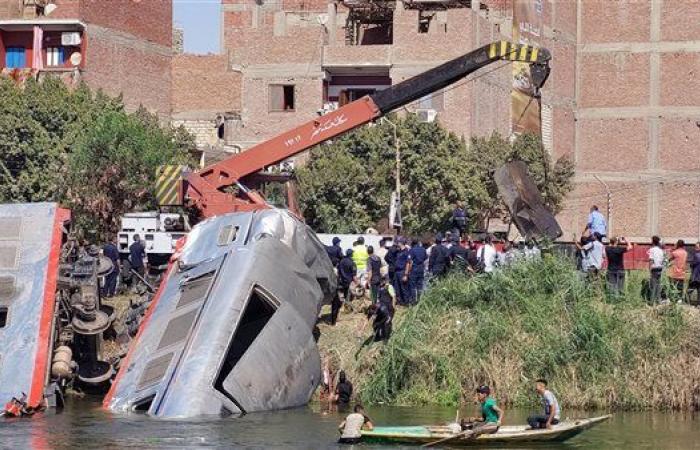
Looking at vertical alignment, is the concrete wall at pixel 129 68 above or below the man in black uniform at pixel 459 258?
above

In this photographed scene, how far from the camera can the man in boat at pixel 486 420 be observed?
28375mm

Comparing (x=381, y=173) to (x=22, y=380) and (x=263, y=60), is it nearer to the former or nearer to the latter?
(x=263, y=60)

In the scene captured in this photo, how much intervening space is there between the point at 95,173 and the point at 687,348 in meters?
28.2

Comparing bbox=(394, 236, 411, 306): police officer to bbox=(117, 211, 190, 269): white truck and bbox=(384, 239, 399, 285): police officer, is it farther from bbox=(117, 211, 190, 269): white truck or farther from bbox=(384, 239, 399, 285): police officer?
bbox=(117, 211, 190, 269): white truck

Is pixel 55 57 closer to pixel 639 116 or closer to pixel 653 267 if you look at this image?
pixel 639 116

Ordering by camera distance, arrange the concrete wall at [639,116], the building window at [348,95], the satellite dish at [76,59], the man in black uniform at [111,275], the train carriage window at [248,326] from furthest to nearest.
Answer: the concrete wall at [639,116], the building window at [348,95], the satellite dish at [76,59], the man in black uniform at [111,275], the train carriage window at [248,326]

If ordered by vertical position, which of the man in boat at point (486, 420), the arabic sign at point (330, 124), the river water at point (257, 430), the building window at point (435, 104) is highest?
the building window at point (435, 104)

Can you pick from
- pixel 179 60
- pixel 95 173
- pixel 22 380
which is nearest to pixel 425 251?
pixel 22 380

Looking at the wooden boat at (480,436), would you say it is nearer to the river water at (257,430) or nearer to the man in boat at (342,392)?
the river water at (257,430)

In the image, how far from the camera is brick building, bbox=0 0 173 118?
248 ft

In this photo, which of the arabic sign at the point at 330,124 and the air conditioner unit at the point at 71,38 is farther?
the air conditioner unit at the point at 71,38

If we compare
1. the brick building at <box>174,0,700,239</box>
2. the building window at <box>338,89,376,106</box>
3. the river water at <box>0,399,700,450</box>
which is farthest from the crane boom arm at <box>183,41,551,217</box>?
the building window at <box>338,89,376,106</box>

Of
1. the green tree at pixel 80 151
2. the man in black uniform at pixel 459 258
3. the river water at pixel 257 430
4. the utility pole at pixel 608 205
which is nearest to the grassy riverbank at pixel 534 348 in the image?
the river water at pixel 257 430

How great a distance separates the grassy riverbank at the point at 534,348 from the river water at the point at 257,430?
909 millimetres
